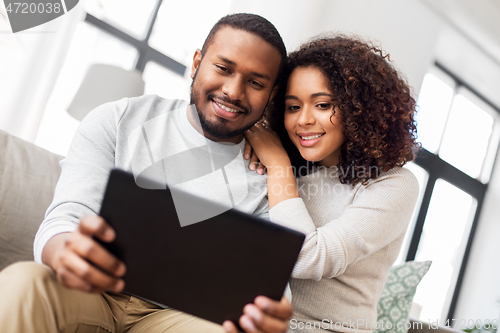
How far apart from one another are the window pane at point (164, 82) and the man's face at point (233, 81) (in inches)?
46.5

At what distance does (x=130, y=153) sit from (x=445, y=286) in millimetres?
3683

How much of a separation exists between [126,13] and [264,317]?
7.27 feet

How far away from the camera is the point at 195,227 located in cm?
66

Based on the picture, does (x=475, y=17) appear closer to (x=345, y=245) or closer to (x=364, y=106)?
(x=364, y=106)

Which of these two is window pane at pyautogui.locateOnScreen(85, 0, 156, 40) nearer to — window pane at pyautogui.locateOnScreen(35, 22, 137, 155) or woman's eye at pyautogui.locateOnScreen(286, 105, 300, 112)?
window pane at pyautogui.locateOnScreen(35, 22, 137, 155)

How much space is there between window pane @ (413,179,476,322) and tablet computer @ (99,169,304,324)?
3.41m

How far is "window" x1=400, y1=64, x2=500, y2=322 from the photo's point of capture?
3.65 metres

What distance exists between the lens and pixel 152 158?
3.69 ft

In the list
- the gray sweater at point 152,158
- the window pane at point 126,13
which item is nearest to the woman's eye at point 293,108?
the gray sweater at point 152,158

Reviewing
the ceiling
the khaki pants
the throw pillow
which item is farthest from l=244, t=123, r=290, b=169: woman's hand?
the ceiling

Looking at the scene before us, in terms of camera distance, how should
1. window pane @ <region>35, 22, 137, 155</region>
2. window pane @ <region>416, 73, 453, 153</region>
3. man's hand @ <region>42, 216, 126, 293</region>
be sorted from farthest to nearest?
window pane @ <region>416, 73, 453, 153</region> → window pane @ <region>35, 22, 137, 155</region> → man's hand @ <region>42, 216, 126, 293</region>

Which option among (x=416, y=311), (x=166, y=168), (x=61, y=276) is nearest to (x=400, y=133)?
(x=166, y=168)

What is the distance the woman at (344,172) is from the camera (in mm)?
1089

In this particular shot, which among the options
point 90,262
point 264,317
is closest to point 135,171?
point 90,262
